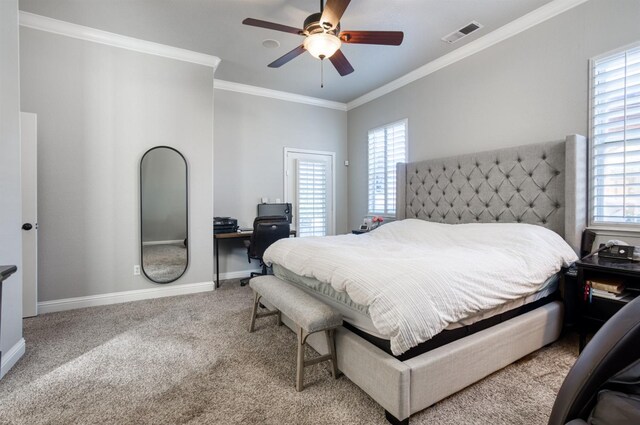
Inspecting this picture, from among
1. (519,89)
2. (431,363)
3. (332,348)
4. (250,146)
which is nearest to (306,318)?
(332,348)

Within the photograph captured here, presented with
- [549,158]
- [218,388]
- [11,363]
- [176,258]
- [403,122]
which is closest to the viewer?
[218,388]

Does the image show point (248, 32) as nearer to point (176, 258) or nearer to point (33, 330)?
point (176, 258)

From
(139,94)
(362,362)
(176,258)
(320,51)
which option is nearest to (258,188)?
(176,258)

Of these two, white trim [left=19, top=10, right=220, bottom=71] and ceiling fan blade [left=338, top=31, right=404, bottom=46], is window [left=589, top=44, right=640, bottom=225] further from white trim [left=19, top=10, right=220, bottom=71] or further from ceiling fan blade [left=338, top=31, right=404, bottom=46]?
white trim [left=19, top=10, right=220, bottom=71]

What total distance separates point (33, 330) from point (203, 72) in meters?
3.24

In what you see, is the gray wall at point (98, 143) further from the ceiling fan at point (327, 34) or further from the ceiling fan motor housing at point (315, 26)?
the ceiling fan motor housing at point (315, 26)

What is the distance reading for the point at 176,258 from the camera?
12.0 feet

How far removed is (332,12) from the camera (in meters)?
2.03

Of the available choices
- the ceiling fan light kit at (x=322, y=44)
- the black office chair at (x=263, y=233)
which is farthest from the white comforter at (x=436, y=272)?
the ceiling fan light kit at (x=322, y=44)

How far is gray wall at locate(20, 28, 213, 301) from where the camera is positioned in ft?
9.85

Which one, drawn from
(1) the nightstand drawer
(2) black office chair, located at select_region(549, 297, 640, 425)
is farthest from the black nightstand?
(2) black office chair, located at select_region(549, 297, 640, 425)

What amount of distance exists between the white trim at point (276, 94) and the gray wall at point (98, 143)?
0.57 meters

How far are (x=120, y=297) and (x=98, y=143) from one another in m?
1.75

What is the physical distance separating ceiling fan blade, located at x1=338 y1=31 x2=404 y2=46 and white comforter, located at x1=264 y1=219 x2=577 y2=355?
5.50 feet
